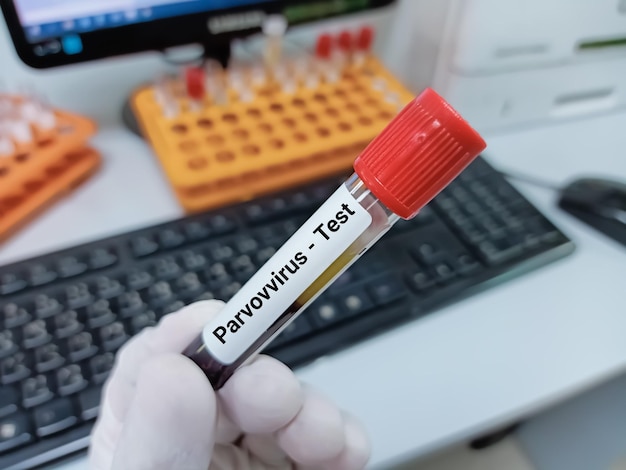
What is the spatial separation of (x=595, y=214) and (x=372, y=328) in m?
0.21

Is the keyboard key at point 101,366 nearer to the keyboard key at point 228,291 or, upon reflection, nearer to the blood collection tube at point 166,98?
the keyboard key at point 228,291

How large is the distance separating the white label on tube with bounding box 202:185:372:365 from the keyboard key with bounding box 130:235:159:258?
157mm

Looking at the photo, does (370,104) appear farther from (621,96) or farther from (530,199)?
(621,96)

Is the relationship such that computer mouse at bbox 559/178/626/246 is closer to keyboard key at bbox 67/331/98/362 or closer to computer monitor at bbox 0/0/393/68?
computer monitor at bbox 0/0/393/68

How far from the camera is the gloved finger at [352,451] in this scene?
27 cm

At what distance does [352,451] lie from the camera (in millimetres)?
272

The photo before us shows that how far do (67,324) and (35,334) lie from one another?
2 centimetres

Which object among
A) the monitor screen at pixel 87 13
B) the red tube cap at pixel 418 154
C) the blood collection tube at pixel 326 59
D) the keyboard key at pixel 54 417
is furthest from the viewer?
the blood collection tube at pixel 326 59

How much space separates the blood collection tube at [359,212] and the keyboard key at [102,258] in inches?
6.4

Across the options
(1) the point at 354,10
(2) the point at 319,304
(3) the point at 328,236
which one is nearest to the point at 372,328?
(2) the point at 319,304

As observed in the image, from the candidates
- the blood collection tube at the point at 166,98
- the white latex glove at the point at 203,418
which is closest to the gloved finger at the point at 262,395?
the white latex glove at the point at 203,418

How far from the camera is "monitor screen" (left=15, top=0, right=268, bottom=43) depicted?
40cm

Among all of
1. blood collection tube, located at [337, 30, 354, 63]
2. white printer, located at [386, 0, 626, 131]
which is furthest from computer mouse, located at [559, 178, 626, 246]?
blood collection tube, located at [337, 30, 354, 63]

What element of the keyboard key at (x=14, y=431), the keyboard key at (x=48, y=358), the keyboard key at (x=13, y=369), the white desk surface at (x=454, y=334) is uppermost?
the keyboard key at (x=48, y=358)
